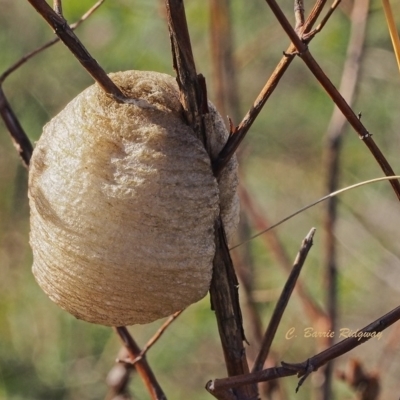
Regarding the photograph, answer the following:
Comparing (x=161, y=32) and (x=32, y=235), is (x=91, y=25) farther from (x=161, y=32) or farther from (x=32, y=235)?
(x=32, y=235)

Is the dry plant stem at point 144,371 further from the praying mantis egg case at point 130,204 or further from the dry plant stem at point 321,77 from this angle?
the dry plant stem at point 321,77

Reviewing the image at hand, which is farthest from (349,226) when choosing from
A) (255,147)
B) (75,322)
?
(75,322)

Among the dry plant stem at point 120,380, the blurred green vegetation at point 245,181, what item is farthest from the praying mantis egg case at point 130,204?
the blurred green vegetation at point 245,181

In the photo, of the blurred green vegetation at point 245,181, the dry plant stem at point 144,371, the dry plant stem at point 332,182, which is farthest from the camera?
the blurred green vegetation at point 245,181

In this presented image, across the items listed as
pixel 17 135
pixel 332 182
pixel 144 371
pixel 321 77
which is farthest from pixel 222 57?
pixel 321 77

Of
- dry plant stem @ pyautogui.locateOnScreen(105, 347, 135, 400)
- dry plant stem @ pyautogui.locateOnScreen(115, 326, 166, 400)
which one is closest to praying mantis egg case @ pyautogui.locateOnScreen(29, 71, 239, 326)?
dry plant stem @ pyautogui.locateOnScreen(115, 326, 166, 400)

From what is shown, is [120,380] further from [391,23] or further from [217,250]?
[391,23]
